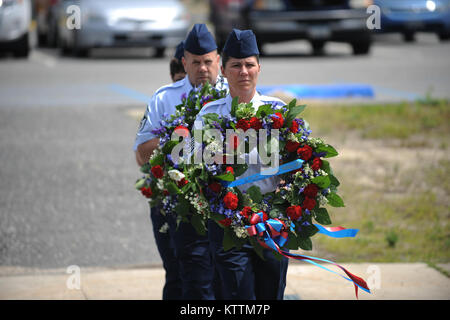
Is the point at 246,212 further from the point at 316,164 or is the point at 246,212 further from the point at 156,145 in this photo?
the point at 156,145

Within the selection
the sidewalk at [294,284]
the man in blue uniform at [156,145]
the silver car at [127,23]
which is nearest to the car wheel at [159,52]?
the silver car at [127,23]

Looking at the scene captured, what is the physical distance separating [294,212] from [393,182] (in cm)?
445

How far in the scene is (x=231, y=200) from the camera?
12.1 ft

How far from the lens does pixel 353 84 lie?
13844mm

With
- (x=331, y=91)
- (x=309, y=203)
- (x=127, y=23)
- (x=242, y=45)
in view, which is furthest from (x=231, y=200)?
(x=127, y=23)

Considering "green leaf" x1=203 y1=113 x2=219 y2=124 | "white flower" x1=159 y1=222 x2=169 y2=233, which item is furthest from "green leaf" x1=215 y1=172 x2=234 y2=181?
"white flower" x1=159 y1=222 x2=169 y2=233

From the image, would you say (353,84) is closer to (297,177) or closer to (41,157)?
(41,157)

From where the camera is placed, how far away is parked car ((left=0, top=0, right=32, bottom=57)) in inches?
642

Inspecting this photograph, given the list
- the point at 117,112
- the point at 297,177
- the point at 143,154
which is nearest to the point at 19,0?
the point at 117,112

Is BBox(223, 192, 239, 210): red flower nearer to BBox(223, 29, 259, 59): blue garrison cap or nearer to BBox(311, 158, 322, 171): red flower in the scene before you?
BBox(311, 158, 322, 171): red flower

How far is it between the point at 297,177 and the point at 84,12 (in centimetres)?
1339

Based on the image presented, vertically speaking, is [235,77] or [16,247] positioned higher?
[235,77]

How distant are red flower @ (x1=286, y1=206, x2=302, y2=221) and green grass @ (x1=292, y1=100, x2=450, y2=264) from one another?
7.80ft

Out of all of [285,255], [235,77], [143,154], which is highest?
[235,77]
